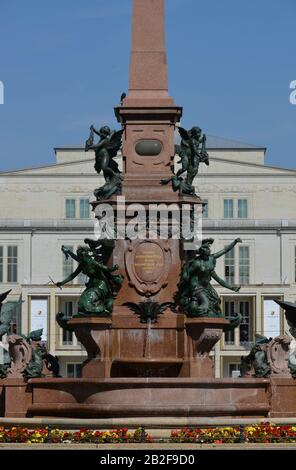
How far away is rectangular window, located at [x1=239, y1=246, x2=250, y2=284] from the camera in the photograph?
117562 mm

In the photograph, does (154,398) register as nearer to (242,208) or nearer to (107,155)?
(107,155)

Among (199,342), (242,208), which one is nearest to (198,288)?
(199,342)

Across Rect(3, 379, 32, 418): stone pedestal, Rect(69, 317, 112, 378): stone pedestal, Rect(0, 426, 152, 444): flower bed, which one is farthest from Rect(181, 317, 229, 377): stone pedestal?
Rect(0, 426, 152, 444): flower bed

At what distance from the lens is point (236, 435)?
36.9 metres

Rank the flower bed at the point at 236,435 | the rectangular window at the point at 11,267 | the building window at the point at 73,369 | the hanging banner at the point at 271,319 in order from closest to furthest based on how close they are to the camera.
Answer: the flower bed at the point at 236,435
the hanging banner at the point at 271,319
the building window at the point at 73,369
the rectangular window at the point at 11,267

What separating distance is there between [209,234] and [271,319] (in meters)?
9.00

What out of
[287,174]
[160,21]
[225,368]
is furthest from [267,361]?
[287,174]

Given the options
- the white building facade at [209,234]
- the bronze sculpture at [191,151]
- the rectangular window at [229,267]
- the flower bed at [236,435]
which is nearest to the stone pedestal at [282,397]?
the flower bed at [236,435]

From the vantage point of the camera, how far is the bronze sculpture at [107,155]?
44656 mm

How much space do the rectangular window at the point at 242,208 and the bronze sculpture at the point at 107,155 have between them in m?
76.2

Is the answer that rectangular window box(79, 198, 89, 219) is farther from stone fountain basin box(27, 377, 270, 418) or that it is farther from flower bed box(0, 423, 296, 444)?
flower bed box(0, 423, 296, 444)

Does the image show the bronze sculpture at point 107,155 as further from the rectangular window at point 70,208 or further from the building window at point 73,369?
the rectangular window at point 70,208

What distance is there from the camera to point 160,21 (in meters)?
46.8
